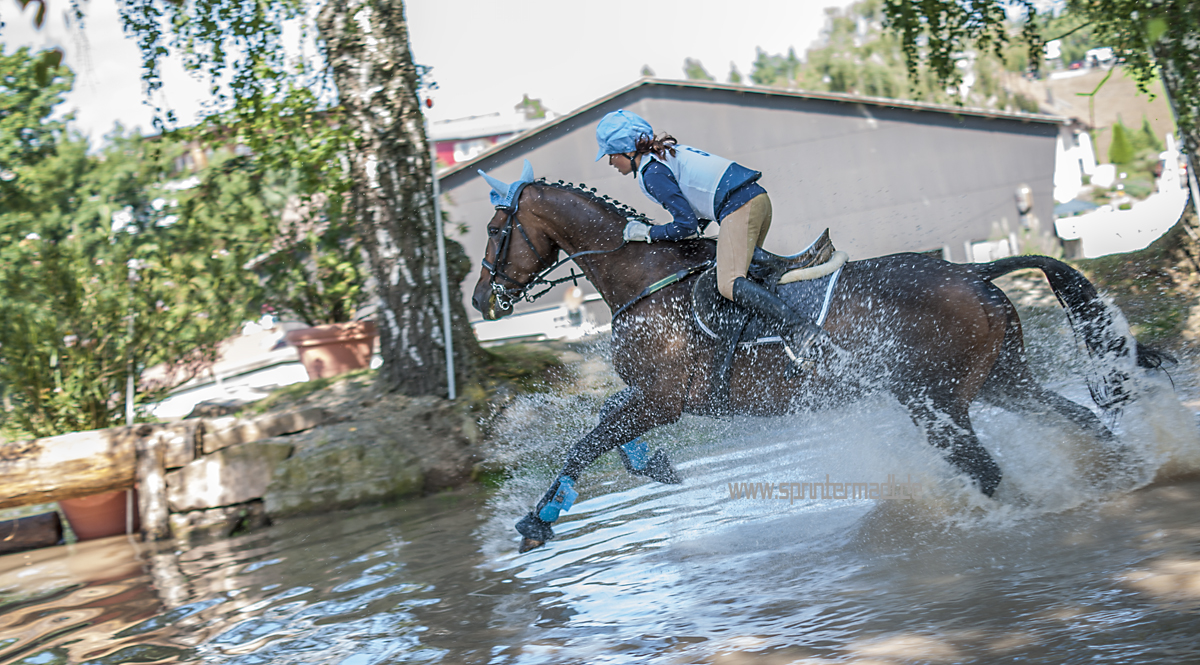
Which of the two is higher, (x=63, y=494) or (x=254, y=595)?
(x=63, y=494)

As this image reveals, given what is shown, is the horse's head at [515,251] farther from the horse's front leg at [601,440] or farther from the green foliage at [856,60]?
the green foliage at [856,60]

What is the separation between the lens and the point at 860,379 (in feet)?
14.8

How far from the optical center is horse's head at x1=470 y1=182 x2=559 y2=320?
202 inches

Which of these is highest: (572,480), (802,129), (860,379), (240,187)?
(802,129)

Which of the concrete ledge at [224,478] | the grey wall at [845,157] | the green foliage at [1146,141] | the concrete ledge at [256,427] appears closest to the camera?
the concrete ledge at [224,478]

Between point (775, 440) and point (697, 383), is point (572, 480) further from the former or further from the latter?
point (775, 440)

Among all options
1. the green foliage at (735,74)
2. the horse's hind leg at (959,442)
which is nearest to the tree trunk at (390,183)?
the horse's hind leg at (959,442)

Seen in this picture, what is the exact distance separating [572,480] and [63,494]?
5.26 meters

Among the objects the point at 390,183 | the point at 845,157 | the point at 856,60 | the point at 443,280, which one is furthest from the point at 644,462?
the point at 856,60

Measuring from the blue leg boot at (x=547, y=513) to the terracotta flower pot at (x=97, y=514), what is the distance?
4.79 m

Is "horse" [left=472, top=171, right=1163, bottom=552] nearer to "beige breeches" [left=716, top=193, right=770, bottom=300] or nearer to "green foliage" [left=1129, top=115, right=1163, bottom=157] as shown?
"beige breeches" [left=716, top=193, right=770, bottom=300]

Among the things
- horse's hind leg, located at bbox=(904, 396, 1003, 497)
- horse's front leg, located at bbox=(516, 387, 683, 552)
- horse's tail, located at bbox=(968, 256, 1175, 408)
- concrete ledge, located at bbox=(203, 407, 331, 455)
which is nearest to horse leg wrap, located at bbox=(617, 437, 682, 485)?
horse's front leg, located at bbox=(516, 387, 683, 552)

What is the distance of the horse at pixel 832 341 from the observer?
4.30 m

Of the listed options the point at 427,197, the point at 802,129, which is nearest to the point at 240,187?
the point at 427,197
